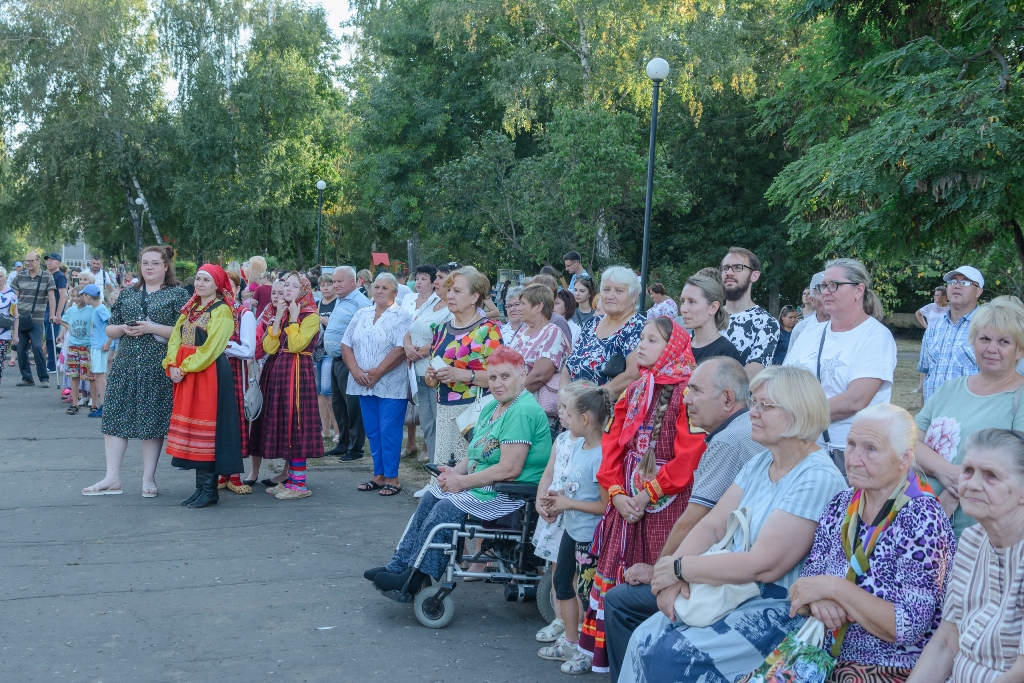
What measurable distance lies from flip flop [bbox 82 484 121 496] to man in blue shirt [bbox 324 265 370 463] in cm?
239

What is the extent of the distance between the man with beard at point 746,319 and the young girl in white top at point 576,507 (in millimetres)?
971

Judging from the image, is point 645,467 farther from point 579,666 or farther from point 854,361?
point 854,361

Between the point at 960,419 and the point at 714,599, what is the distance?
60.3 inches

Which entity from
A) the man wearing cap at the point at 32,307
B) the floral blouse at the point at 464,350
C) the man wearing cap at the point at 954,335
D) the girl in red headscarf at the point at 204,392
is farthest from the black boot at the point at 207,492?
the man wearing cap at the point at 32,307

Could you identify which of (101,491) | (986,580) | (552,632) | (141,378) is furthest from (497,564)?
(101,491)

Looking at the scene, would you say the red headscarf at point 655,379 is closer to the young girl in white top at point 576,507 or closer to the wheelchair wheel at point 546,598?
the young girl in white top at point 576,507

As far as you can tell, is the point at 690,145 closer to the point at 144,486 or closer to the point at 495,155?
the point at 495,155

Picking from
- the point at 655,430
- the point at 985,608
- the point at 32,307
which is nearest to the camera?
the point at 985,608

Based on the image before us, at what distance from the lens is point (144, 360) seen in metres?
7.77

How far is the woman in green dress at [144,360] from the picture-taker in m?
7.71

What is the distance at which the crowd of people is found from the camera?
122 inches

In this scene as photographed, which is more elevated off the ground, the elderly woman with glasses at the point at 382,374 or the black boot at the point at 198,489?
the elderly woman with glasses at the point at 382,374

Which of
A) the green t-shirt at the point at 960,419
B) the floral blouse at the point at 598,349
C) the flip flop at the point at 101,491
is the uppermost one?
the floral blouse at the point at 598,349

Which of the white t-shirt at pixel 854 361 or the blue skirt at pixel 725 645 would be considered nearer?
the blue skirt at pixel 725 645
